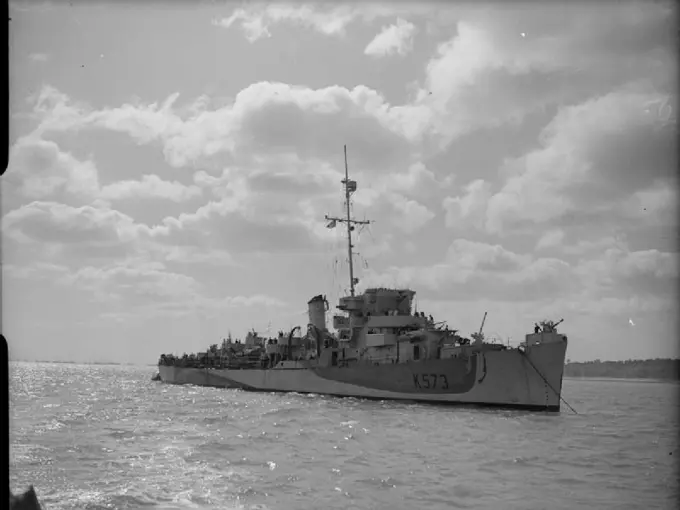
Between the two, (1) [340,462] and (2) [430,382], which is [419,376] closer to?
(2) [430,382]

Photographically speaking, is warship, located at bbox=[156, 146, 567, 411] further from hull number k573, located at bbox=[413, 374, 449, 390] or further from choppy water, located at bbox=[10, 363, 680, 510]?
choppy water, located at bbox=[10, 363, 680, 510]

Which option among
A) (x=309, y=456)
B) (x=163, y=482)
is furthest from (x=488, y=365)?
(x=163, y=482)

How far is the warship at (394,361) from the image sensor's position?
29.9m

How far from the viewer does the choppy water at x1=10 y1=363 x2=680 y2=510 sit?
11.5m

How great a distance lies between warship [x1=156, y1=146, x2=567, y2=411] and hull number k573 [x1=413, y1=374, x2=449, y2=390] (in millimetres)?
55

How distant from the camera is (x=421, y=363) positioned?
32406mm

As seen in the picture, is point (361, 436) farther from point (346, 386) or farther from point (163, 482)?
point (346, 386)

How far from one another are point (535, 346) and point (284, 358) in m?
22.7

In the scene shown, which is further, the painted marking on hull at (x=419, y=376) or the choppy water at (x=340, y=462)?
the painted marking on hull at (x=419, y=376)

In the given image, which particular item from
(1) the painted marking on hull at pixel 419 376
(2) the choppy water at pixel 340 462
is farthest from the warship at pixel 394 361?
(2) the choppy water at pixel 340 462

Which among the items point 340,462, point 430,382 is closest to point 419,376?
point 430,382

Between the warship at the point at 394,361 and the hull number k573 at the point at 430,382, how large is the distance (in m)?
0.05

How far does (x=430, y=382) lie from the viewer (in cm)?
3192

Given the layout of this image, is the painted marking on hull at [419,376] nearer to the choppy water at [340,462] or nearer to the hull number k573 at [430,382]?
the hull number k573 at [430,382]
